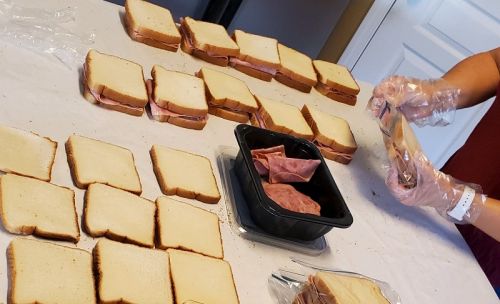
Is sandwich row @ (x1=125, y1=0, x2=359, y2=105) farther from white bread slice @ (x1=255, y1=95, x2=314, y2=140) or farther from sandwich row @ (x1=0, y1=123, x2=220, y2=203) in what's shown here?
sandwich row @ (x1=0, y1=123, x2=220, y2=203)

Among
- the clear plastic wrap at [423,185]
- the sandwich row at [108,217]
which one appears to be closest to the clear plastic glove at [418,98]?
the clear plastic wrap at [423,185]

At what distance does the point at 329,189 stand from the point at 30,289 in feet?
2.92

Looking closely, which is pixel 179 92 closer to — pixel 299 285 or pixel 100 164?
pixel 100 164

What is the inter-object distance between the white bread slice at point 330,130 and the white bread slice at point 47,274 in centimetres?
105

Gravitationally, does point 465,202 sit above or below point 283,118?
above

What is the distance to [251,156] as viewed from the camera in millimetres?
1520

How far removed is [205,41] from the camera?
6.59 feet

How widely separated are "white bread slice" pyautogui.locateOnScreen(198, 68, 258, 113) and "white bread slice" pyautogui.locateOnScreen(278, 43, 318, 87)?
0.28 meters

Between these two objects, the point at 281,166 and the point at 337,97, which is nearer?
the point at 281,166

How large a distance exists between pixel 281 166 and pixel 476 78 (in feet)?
3.38

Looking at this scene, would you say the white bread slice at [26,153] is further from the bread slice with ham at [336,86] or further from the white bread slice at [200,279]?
the bread slice with ham at [336,86]

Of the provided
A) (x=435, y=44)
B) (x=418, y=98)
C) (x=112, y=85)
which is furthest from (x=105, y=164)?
(x=435, y=44)

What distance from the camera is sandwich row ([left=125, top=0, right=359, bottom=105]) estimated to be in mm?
1952

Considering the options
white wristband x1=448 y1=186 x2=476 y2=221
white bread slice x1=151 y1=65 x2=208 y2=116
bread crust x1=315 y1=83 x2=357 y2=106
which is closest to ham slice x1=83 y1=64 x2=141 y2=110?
white bread slice x1=151 y1=65 x2=208 y2=116
